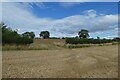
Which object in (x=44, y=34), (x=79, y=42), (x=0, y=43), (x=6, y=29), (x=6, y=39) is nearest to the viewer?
(x=0, y=43)

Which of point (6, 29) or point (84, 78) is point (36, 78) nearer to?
point (84, 78)

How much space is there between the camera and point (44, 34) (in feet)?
348

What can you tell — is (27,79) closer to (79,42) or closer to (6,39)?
(6,39)

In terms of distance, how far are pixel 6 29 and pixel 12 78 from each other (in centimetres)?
4598

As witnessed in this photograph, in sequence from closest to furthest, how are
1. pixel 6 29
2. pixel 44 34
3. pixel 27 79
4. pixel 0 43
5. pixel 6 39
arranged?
pixel 27 79 < pixel 0 43 < pixel 6 39 < pixel 6 29 < pixel 44 34

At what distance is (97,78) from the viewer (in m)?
9.20

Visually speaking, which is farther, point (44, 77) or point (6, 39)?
point (6, 39)

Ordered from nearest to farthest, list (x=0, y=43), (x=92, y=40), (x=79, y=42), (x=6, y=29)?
(x=0, y=43) → (x=6, y=29) → (x=79, y=42) → (x=92, y=40)

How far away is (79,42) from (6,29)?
2241 cm

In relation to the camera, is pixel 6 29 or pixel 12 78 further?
pixel 6 29

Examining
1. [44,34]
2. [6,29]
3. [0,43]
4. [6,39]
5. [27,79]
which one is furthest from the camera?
[44,34]

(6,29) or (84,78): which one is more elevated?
(6,29)

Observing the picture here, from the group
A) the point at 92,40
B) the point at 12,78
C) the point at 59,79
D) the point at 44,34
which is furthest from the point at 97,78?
the point at 44,34

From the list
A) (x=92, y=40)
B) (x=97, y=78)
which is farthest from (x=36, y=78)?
(x=92, y=40)
